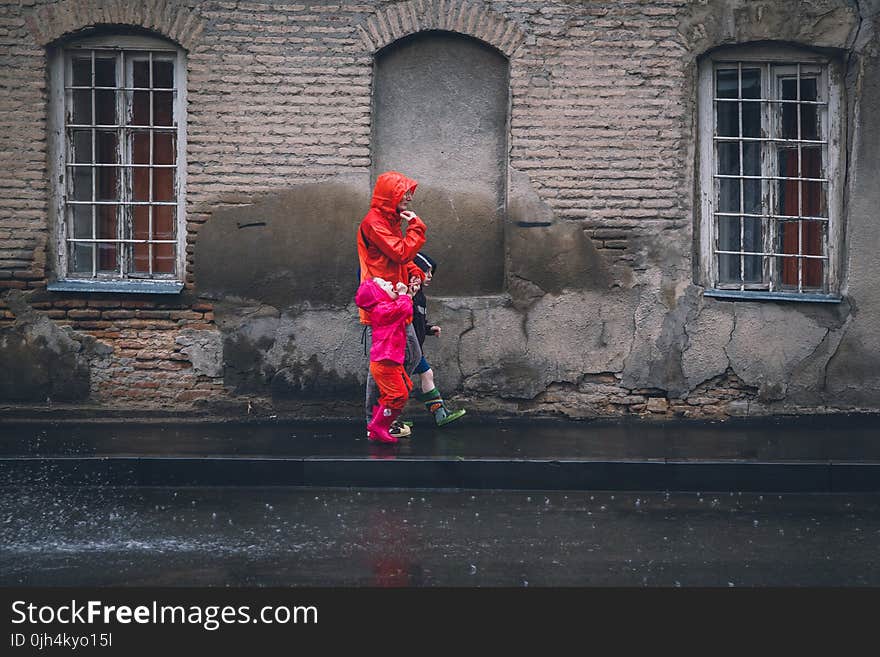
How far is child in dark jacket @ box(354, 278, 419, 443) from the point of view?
9102mm

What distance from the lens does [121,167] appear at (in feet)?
36.1

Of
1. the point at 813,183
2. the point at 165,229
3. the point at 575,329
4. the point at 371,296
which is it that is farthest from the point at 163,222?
the point at 813,183

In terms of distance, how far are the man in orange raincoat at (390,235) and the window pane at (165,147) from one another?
2.46m

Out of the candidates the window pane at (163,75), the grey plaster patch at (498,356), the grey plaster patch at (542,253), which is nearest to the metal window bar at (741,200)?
the grey plaster patch at (542,253)

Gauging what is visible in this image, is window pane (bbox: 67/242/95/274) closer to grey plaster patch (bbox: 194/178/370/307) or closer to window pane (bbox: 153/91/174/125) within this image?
grey plaster patch (bbox: 194/178/370/307)

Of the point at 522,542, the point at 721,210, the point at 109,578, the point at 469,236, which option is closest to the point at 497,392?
the point at 469,236

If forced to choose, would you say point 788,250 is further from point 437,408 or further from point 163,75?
point 163,75

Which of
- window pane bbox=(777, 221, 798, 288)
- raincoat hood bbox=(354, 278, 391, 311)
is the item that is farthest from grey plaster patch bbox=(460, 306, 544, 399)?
window pane bbox=(777, 221, 798, 288)

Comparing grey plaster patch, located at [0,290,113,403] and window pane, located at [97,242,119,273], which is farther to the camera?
window pane, located at [97,242,119,273]

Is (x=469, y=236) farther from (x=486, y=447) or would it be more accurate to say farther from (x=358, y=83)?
(x=486, y=447)

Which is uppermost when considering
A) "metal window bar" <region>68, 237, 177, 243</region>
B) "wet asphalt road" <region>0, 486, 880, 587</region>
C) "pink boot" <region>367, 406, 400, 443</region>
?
"metal window bar" <region>68, 237, 177, 243</region>

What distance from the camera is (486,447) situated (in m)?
9.18

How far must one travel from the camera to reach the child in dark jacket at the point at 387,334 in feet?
29.9

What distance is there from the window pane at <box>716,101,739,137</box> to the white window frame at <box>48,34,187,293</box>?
4627 millimetres
